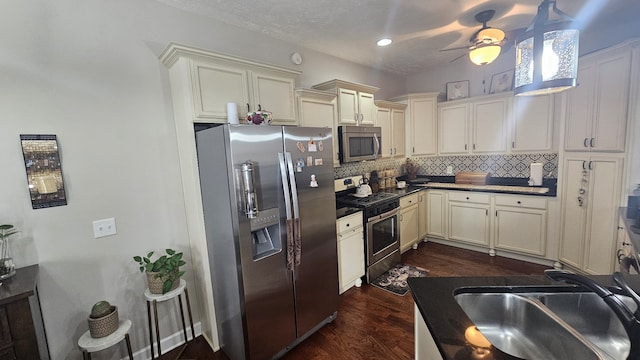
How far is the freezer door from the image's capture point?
2.11 metres

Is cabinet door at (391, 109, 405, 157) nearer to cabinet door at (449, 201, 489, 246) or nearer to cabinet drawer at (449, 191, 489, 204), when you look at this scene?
cabinet drawer at (449, 191, 489, 204)

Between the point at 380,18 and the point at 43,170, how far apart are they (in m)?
2.77

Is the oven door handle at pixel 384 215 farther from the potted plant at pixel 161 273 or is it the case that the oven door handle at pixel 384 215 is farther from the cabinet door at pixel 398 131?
the potted plant at pixel 161 273

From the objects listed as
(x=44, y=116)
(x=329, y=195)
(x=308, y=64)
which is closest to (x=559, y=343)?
(x=329, y=195)

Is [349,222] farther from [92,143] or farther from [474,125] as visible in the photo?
[474,125]

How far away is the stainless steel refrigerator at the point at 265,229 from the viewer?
1.79 metres

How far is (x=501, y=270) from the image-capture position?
130 inches

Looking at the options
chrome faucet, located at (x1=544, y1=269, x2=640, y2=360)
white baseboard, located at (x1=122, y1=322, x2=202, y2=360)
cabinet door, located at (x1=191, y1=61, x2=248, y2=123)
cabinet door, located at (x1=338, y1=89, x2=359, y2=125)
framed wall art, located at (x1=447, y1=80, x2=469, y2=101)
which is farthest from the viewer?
framed wall art, located at (x1=447, y1=80, x2=469, y2=101)

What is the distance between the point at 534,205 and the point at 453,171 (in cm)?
128

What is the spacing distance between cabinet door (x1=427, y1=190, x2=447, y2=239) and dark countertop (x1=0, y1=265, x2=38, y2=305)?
421 centimetres

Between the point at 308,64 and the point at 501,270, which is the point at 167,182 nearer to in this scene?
the point at 308,64

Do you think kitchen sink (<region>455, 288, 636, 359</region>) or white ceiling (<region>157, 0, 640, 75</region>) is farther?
white ceiling (<region>157, 0, 640, 75</region>)

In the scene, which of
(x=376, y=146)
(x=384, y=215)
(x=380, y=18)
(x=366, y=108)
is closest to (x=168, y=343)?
(x=384, y=215)

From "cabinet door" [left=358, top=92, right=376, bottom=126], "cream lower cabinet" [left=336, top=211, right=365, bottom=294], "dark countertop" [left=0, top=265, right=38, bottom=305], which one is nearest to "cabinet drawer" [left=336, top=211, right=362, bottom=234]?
"cream lower cabinet" [left=336, top=211, right=365, bottom=294]
